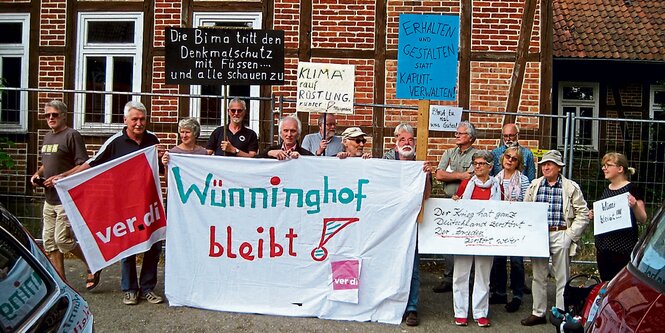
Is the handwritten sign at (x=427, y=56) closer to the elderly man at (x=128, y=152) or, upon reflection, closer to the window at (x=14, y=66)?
the elderly man at (x=128, y=152)

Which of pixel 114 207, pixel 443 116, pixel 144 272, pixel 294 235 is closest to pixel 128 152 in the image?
pixel 114 207

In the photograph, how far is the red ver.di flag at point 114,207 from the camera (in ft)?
17.8

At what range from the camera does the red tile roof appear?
13.4m

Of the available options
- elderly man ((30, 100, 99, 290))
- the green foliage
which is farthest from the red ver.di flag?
the green foliage

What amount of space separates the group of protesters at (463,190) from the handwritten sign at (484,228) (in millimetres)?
91

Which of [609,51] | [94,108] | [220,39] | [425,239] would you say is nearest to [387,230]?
[425,239]

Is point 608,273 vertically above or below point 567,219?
below

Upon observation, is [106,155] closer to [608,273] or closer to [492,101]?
[608,273]

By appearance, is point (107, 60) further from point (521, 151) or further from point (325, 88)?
point (521, 151)

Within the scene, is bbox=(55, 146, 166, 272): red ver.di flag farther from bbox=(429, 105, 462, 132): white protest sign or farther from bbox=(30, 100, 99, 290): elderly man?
bbox=(429, 105, 462, 132): white protest sign

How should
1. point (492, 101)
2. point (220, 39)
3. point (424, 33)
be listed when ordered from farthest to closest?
1. point (492, 101)
2. point (220, 39)
3. point (424, 33)

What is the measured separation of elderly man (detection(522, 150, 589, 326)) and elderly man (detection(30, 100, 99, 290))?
4.11 metres

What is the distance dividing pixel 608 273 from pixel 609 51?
9634mm

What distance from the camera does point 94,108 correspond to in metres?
10.0
